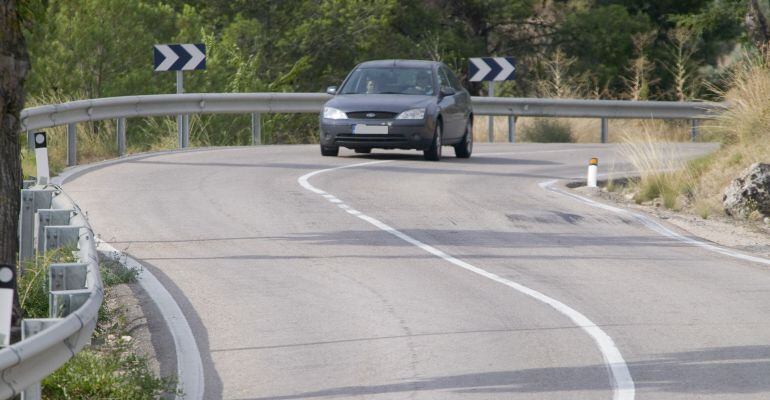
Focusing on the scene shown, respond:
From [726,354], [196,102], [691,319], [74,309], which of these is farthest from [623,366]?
[196,102]

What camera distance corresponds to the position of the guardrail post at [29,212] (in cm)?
1034

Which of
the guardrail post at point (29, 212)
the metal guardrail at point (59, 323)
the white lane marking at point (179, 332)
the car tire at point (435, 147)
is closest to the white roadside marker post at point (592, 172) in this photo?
the car tire at point (435, 147)

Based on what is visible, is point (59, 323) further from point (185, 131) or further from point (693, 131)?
point (693, 131)

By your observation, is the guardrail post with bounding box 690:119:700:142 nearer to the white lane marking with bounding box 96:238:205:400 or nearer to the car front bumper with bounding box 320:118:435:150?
the car front bumper with bounding box 320:118:435:150

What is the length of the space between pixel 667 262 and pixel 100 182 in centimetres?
829

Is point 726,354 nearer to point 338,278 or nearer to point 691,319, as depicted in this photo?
point 691,319

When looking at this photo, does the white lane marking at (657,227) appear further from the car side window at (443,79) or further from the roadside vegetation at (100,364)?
the roadside vegetation at (100,364)

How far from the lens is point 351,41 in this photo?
4156 centimetres

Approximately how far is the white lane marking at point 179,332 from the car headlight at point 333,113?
9.84m

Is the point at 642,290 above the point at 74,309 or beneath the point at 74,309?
beneath

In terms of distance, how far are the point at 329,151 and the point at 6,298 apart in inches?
708

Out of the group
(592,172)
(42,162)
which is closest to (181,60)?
(592,172)

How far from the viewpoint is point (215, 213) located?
1598 centimetres

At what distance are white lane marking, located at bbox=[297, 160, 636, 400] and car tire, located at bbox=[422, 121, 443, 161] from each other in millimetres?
7081
